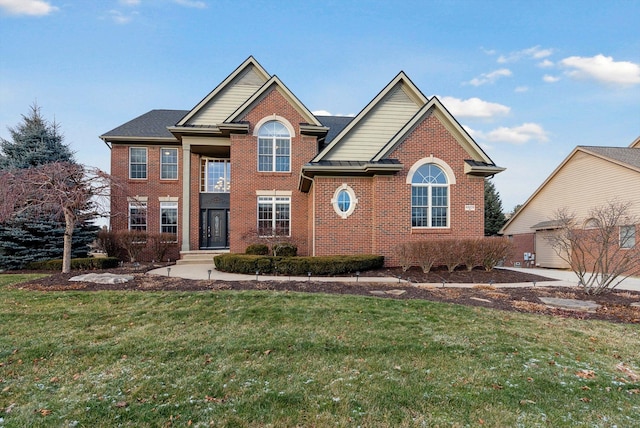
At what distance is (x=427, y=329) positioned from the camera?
5746mm

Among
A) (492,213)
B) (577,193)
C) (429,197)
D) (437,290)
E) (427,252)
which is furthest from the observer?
(492,213)

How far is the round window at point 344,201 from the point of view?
45.0 feet

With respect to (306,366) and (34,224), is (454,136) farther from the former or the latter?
(34,224)

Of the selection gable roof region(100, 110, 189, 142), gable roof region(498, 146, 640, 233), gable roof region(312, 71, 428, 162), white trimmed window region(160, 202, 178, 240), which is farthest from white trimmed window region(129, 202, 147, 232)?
gable roof region(498, 146, 640, 233)

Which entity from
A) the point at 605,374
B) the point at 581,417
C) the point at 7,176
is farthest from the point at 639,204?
the point at 7,176

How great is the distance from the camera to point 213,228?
19.3m

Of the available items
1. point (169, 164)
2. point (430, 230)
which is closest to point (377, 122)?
point (430, 230)

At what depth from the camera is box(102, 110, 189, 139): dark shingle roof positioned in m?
19.1

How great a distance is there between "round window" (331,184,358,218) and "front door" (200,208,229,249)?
8.00 meters

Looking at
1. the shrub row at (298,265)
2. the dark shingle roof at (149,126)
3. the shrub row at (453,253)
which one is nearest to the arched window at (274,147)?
the dark shingle roof at (149,126)

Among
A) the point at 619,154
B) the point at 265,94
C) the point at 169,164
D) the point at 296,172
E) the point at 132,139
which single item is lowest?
the point at 296,172

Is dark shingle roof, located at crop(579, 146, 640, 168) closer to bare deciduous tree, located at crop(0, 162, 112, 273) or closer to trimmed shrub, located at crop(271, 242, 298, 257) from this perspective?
trimmed shrub, located at crop(271, 242, 298, 257)

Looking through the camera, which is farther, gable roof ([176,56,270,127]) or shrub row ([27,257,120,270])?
gable roof ([176,56,270,127])

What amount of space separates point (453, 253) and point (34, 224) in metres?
17.2
